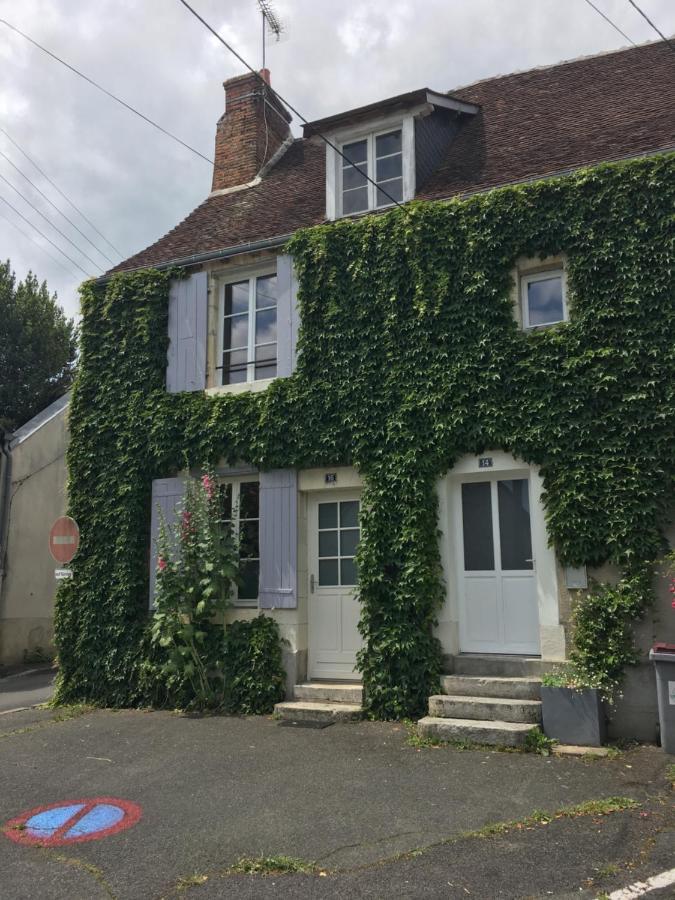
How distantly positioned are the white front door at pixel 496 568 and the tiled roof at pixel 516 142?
149 inches

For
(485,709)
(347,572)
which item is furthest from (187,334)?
(485,709)

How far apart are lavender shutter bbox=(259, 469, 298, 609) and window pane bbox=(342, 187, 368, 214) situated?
375 cm

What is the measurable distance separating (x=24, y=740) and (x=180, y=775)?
257cm

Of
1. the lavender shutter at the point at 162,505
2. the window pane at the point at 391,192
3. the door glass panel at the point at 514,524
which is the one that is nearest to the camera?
the door glass panel at the point at 514,524

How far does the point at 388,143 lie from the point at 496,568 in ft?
19.4

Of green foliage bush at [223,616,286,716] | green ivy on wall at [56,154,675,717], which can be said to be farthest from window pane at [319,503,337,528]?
green foliage bush at [223,616,286,716]

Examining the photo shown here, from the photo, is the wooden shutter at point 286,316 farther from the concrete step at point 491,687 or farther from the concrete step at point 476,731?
the concrete step at point 476,731

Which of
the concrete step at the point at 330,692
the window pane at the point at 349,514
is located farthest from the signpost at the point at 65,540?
the window pane at the point at 349,514

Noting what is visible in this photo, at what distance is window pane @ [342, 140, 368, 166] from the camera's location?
33.0 ft

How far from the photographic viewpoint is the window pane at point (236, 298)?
10133 mm

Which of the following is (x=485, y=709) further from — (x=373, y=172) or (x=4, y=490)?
(x=4, y=490)

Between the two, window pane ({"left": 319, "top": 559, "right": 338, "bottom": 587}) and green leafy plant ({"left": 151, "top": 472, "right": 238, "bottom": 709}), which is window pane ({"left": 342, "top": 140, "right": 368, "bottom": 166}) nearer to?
green leafy plant ({"left": 151, "top": 472, "right": 238, "bottom": 709})

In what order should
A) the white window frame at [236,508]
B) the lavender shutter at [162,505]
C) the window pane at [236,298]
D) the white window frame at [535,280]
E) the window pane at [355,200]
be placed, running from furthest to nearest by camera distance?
the window pane at [236,298] < the window pane at [355,200] < the lavender shutter at [162,505] < the white window frame at [236,508] < the white window frame at [535,280]

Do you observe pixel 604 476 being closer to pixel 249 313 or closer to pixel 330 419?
pixel 330 419
